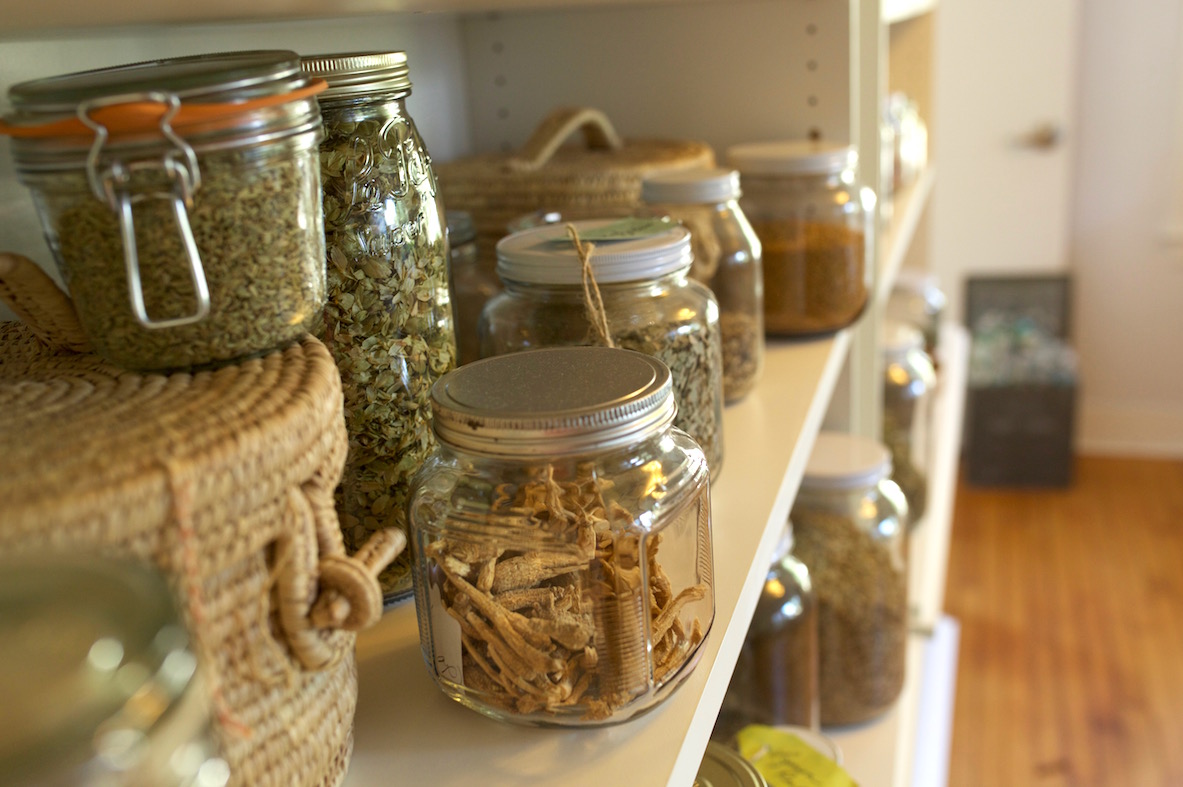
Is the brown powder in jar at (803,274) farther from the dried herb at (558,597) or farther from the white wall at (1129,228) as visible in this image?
the white wall at (1129,228)

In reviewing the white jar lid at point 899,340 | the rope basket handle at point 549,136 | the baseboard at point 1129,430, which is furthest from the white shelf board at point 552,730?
the baseboard at point 1129,430

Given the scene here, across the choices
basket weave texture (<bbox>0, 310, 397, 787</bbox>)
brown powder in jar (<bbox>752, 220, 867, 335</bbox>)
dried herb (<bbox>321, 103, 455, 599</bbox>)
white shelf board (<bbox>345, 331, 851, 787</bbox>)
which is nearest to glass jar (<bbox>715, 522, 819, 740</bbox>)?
brown powder in jar (<bbox>752, 220, 867, 335</bbox>)

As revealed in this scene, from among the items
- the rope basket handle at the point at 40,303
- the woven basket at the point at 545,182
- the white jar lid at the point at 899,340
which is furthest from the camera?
the white jar lid at the point at 899,340

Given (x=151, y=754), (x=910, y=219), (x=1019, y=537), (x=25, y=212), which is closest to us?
(x=151, y=754)

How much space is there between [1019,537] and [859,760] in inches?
78.2

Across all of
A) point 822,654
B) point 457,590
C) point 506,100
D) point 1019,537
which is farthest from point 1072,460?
point 457,590

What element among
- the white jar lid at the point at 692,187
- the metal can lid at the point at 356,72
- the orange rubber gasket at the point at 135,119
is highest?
the metal can lid at the point at 356,72

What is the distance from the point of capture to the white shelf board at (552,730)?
45cm

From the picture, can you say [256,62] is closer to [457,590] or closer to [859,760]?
[457,590]

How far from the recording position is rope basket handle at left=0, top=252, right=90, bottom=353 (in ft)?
1.42

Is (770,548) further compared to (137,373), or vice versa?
(770,548)

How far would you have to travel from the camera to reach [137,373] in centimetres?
41

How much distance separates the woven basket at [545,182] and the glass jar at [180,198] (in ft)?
1.53

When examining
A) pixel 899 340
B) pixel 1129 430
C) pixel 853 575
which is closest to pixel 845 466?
pixel 853 575
